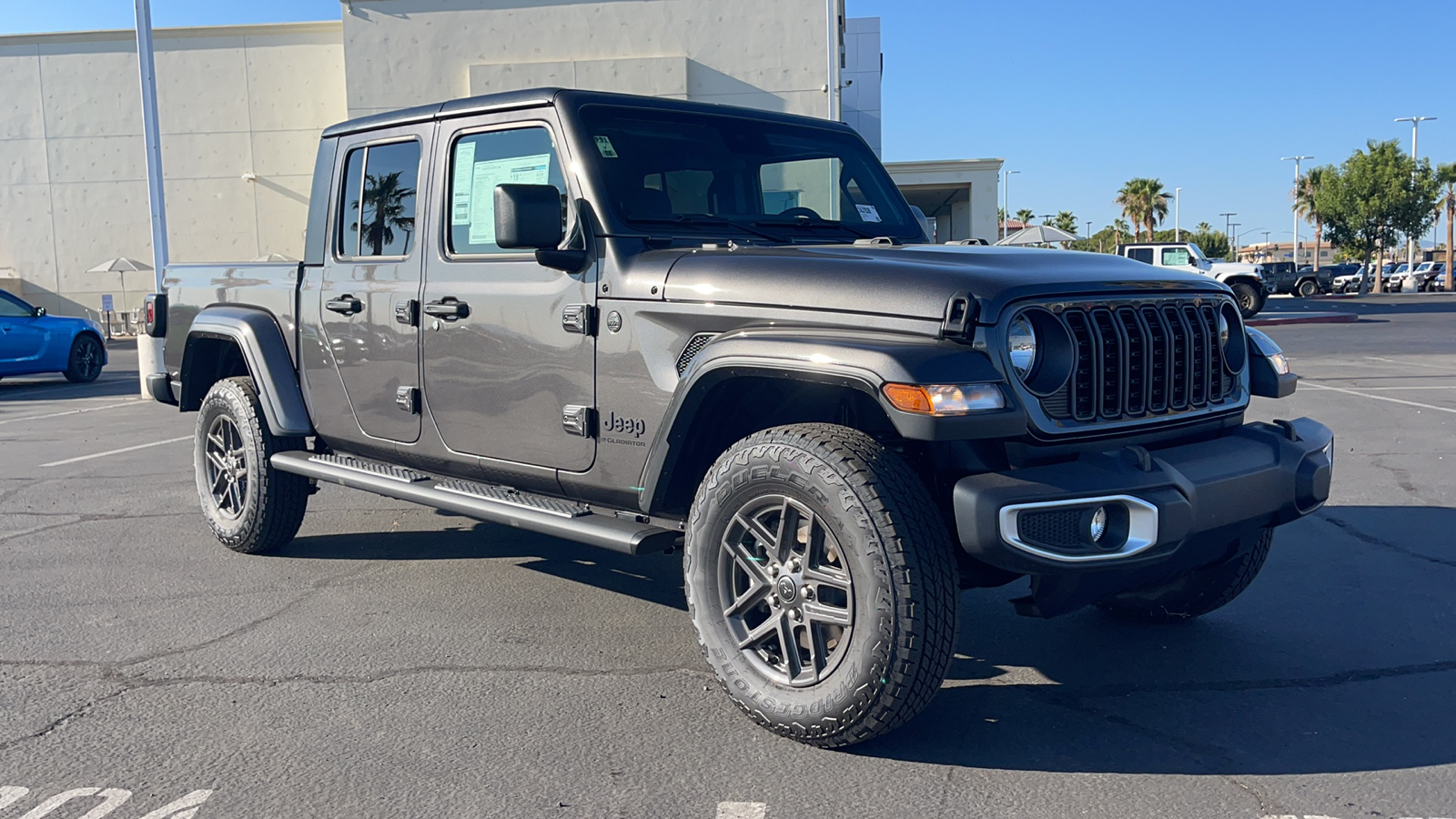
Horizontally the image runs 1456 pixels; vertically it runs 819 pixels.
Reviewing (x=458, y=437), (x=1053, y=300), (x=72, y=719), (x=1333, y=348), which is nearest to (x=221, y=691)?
(x=72, y=719)

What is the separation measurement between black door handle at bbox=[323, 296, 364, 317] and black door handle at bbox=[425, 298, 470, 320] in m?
0.49

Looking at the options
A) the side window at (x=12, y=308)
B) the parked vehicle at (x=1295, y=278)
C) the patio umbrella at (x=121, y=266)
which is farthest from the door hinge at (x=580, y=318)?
the parked vehicle at (x=1295, y=278)

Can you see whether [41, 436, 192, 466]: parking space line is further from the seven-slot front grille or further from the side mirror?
the seven-slot front grille

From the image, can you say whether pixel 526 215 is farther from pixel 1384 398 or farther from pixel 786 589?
pixel 1384 398

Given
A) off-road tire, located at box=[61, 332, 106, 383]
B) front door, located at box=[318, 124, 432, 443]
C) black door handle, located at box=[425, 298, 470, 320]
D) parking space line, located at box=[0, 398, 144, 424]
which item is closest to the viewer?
black door handle, located at box=[425, 298, 470, 320]

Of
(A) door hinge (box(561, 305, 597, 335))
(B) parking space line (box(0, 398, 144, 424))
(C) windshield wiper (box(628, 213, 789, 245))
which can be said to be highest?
(C) windshield wiper (box(628, 213, 789, 245))

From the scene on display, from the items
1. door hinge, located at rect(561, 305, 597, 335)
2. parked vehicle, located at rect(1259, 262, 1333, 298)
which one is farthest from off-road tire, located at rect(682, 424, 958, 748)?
parked vehicle, located at rect(1259, 262, 1333, 298)

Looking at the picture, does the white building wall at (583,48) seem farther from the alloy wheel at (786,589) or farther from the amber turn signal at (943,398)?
the amber turn signal at (943,398)

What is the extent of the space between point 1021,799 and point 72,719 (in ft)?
9.21

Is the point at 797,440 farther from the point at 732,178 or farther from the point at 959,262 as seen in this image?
the point at 732,178

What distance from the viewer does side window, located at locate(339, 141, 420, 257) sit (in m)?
4.80

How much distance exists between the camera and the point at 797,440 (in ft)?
10.7

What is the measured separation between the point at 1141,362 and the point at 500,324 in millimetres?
2209

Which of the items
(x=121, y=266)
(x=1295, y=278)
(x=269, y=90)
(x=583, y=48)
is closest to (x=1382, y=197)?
(x=1295, y=278)
